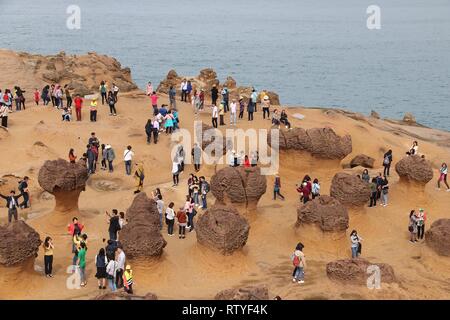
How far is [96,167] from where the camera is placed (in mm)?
28953

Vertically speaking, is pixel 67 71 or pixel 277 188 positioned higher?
pixel 67 71

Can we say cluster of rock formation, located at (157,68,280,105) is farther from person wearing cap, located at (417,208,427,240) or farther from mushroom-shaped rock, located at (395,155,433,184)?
person wearing cap, located at (417,208,427,240)

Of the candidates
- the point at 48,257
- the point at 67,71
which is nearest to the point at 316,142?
the point at 48,257

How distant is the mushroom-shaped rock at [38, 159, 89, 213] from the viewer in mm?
22844

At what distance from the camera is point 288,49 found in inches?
4481

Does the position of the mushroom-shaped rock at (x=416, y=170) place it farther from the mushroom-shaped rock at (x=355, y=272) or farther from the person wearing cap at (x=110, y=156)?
the person wearing cap at (x=110, y=156)

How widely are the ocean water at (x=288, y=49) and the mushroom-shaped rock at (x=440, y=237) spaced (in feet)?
146

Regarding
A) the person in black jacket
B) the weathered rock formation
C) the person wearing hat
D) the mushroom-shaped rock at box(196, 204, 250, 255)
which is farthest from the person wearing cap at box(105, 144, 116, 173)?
the weathered rock formation

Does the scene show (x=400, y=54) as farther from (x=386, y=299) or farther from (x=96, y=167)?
(x=386, y=299)

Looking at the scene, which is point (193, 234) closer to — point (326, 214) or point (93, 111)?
point (326, 214)

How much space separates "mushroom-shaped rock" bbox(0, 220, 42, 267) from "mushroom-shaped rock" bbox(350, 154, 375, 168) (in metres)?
19.0

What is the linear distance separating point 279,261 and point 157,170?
1011 centimetres

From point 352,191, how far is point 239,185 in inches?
162

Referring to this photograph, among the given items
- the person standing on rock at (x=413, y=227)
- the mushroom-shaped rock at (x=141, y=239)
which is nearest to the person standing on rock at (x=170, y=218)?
the mushroom-shaped rock at (x=141, y=239)
